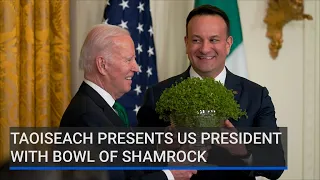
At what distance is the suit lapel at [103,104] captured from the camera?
167 centimetres

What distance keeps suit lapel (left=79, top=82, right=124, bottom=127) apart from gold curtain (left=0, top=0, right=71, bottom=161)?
121cm

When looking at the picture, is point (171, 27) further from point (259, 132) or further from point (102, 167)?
point (102, 167)

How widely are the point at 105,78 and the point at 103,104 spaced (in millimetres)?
99

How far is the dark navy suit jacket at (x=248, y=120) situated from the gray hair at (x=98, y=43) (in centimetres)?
34

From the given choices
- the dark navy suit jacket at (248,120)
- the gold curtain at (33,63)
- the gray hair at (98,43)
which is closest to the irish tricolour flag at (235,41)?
the gold curtain at (33,63)

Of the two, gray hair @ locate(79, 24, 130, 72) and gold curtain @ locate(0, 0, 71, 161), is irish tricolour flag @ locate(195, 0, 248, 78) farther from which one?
gray hair @ locate(79, 24, 130, 72)

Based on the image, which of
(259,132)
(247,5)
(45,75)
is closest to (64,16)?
(45,75)

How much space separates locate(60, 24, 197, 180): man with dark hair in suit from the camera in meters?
1.62

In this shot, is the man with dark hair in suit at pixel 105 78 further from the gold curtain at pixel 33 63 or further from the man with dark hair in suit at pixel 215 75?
the gold curtain at pixel 33 63

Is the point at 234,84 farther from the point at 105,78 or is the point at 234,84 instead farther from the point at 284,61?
the point at 284,61

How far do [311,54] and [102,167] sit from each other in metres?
2.47

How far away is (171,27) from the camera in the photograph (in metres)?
3.50
